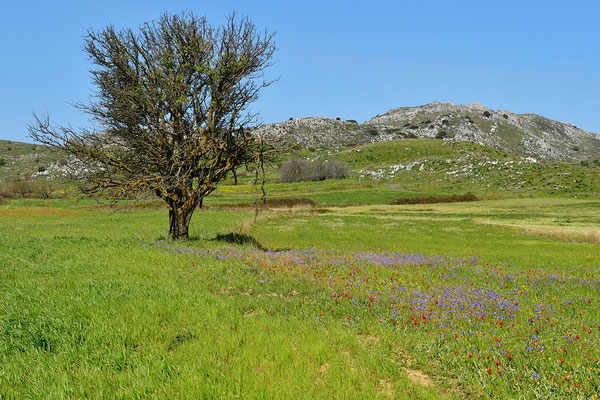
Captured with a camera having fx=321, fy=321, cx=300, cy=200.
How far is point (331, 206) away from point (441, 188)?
35159mm

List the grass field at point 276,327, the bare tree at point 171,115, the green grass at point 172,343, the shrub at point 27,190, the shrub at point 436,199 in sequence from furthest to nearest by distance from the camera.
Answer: the shrub at point 27,190 < the shrub at point 436,199 < the bare tree at point 171,115 < the grass field at point 276,327 < the green grass at point 172,343

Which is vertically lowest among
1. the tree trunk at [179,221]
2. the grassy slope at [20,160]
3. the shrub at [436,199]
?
the shrub at [436,199]

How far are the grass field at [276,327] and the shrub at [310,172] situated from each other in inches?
3686

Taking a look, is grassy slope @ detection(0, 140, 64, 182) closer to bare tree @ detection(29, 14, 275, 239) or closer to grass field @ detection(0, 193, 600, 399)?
bare tree @ detection(29, 14, 275, 239)

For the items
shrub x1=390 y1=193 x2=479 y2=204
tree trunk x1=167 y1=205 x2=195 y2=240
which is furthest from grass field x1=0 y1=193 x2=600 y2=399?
shrub x1=390 y1=193 x2=479 y2=204

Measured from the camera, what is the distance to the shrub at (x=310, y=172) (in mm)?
107375

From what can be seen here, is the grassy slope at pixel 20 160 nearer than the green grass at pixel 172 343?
No

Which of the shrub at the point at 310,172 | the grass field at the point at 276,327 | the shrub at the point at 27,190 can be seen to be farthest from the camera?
the shrub at the point at 310,172

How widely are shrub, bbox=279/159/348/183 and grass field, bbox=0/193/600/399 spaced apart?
9363cm

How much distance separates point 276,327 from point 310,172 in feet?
340

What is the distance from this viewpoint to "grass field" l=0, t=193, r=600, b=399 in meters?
4.85

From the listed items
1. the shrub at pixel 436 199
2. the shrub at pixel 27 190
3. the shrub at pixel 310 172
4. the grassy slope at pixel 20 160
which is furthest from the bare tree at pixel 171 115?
the grassy slope at pixel 20 160

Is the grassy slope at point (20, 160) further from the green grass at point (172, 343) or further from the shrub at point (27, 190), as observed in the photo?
the green grass at point (172, 343)

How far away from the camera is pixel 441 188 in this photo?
83.3m
